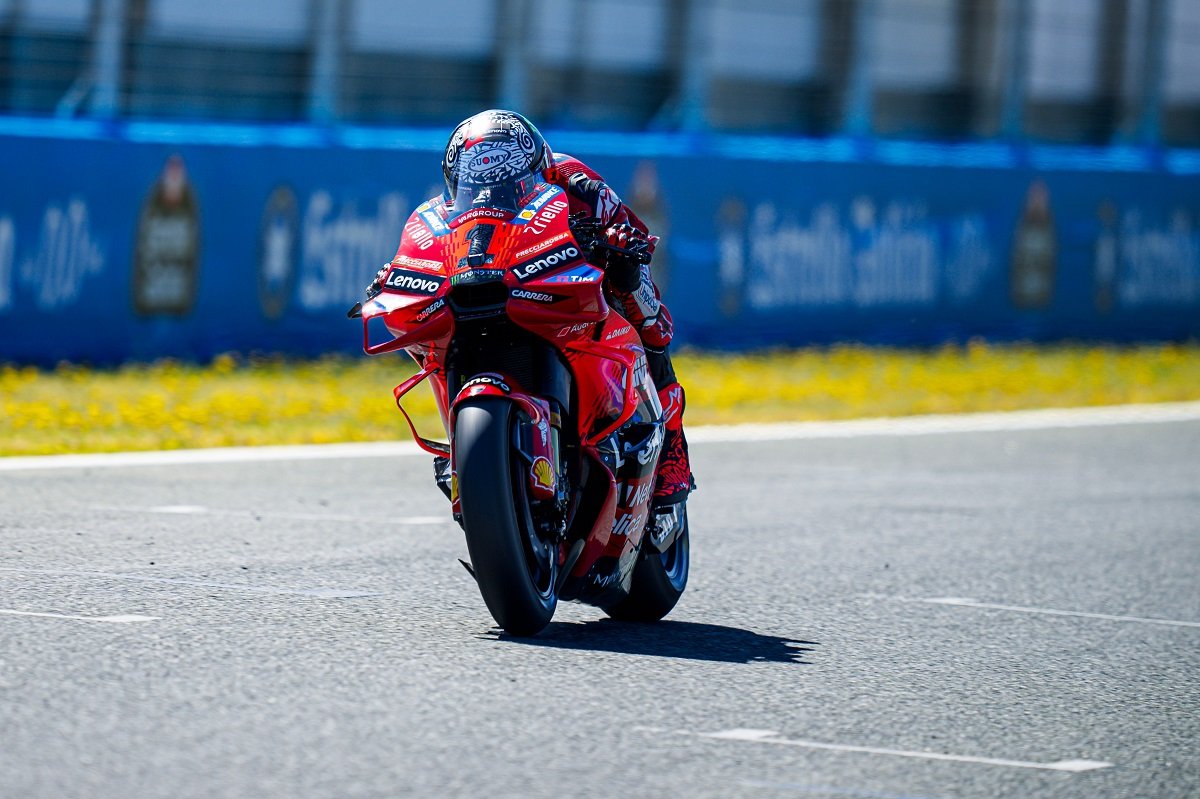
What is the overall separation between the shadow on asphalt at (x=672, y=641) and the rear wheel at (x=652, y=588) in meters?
0.04

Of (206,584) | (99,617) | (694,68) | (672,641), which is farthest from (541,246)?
(694,68)

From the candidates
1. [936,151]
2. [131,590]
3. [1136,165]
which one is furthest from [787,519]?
[1136,165]

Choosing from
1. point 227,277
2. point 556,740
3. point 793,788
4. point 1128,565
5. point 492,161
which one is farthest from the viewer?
point 227,277

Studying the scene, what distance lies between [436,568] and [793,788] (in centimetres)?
330

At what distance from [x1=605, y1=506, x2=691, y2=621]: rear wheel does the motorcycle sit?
23 centimetres

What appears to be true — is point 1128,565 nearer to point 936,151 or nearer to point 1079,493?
point 1079,493

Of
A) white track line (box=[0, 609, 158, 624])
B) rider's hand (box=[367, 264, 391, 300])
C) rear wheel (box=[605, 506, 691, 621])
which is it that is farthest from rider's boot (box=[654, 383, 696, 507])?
white track line (box=[0, 609, 158, 624])

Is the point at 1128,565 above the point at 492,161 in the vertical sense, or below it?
below

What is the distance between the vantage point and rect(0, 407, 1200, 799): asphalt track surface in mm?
4930

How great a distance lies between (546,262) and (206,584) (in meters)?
1.81

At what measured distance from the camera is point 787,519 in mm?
9922

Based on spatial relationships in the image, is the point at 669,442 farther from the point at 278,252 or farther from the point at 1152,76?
the point at 1152,76

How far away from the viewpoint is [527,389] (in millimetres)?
6293

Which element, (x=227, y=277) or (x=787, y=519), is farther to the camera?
(x=227, y=277)
